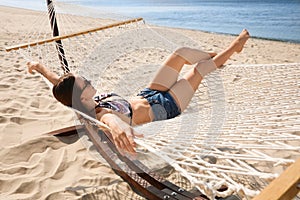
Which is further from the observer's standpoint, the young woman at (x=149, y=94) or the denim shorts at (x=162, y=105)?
the denim shorts at (x=162, y=105)

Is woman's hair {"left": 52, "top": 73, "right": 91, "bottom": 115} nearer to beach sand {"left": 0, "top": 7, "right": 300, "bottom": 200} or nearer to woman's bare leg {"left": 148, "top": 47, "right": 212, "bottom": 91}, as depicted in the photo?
beach sand {"left": 0, "top": 7, "right": 300, "bottom": 200}

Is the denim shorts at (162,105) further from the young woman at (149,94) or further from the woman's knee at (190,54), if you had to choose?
the woman's knee at (190,54)

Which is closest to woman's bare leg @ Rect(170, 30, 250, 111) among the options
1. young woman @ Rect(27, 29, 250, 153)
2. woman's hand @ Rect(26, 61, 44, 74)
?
young woman @ Rect(27, 29, 250, 153)

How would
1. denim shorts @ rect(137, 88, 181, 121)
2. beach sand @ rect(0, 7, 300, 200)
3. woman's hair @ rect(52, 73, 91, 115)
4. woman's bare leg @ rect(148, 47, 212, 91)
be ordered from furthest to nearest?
woman's bare leg @ rect(148, 47, 212, 91)
denim shorts @ rect(137, 88, 181, 121)
woman's hair @ rect(52, 73, 91, 115)
beach sand @ rect(0, 7, 300, 200)

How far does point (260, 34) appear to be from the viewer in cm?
767

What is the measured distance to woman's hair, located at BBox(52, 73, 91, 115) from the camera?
1621mm

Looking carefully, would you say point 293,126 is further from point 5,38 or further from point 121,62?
point 5,38

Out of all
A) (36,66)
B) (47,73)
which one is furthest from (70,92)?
(36,66)

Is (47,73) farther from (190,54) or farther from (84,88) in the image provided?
(190,54)

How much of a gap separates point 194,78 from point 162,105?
285 mm

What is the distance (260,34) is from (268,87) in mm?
6344

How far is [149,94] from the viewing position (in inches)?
77.7

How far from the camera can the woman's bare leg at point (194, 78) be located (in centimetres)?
196

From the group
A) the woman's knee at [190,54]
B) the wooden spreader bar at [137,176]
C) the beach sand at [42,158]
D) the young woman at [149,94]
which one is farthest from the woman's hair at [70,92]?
the woman's knee at [190,54]
